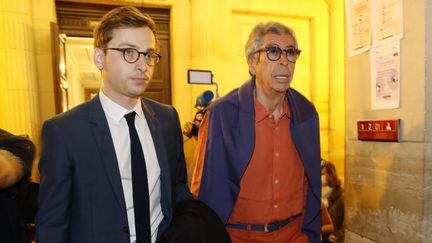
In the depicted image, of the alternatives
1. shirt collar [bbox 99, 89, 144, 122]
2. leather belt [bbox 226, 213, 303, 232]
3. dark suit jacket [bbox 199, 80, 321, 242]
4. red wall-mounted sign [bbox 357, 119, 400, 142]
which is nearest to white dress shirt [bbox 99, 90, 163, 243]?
shirt collar [bbox 99, 89, 144, 122]

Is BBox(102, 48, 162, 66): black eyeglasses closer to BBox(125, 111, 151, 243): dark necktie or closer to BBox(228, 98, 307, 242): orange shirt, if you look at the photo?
BBox(125, 111, 151, 243): dark necktie

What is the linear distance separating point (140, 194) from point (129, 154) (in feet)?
0.56

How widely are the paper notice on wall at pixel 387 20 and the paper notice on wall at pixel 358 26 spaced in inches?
1.7

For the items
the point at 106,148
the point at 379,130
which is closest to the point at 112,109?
the point at 106,148

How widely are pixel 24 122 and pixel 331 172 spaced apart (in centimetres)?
403

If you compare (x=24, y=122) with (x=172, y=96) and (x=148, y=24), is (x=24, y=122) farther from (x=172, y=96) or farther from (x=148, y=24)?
(x=148, y=24)

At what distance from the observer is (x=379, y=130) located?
1.82m

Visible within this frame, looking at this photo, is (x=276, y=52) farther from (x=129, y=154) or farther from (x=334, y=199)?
(x=334, y=199)

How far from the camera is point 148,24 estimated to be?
1322 mm

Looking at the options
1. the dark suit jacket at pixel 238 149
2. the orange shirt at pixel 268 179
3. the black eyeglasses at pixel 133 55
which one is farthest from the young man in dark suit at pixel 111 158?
the orange shirt at pixel 268 179

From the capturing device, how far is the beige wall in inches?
61.8

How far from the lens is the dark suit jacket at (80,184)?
1145 mm

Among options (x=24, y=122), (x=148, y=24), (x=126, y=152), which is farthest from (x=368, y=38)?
(x=24, y=122)

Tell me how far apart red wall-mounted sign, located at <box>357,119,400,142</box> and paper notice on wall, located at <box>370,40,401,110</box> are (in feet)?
0.30
